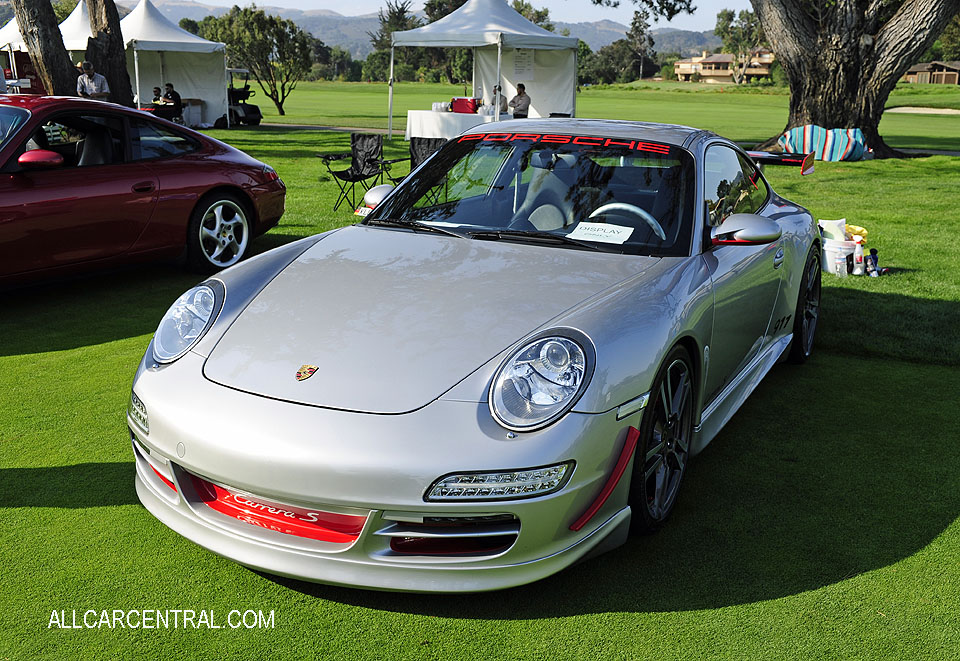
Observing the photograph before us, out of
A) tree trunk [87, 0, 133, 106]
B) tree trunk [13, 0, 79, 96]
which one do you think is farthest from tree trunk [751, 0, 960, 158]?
tree trunk [13, 0, 79, 96]

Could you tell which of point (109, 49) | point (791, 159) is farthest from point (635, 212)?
point (109, 49)

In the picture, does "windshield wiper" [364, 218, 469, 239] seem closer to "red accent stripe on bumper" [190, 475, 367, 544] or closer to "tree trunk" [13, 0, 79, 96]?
"red accent stripe on bumper" [190, 475, 367, 544]

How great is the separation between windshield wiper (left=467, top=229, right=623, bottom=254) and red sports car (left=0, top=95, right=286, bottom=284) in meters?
3.36

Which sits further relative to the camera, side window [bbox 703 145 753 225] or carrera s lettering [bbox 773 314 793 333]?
carrera s lettering [bbox 773 314 793 333]

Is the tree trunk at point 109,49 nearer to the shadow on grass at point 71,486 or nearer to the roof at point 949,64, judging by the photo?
the shadow on grass at point 71,486

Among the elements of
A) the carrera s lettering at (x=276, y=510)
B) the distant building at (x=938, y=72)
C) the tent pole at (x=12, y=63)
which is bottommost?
the carrera s lettering at (x=276, y=510)

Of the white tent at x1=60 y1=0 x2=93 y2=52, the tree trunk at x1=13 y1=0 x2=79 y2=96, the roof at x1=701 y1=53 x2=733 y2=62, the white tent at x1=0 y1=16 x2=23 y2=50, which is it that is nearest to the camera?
the tree trunk at x1=13 y1=0 x2=79 y2=96

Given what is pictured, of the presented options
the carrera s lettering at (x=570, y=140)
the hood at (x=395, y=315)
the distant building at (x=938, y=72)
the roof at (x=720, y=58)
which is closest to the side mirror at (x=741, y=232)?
the hood at (x=395, y=315)

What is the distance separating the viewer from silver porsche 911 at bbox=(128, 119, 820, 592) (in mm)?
2580

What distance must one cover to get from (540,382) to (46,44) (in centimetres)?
1512

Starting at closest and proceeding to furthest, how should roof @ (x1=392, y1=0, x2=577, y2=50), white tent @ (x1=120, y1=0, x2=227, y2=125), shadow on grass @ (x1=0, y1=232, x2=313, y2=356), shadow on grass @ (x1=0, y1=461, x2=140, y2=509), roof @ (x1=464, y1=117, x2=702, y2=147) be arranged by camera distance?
shadow on grass @ (x1=0, y1=461, x2=140, y2=509)
roof @ (x1=464, y1=117, x2=702, y2=147)
shadow on grass @ (x1=0, y1=232, x2=313, y2=356)
roof @ (x1=392, y1=0, x2=577, y2=50)
white tent @ (x1=120, y1=0, x2=227, y2=125)

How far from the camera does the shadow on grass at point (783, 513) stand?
2.86m

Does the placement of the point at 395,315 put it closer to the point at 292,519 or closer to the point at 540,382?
the point at 540,382

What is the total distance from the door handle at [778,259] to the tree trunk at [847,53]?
16750 millimetres
